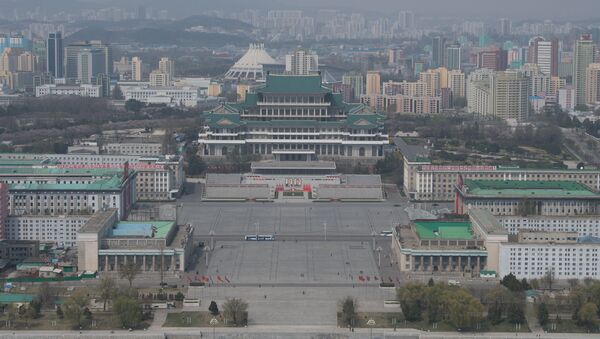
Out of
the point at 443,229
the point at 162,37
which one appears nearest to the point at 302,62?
the point at 443,229

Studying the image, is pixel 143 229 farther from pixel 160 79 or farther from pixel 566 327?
pixel 160 79

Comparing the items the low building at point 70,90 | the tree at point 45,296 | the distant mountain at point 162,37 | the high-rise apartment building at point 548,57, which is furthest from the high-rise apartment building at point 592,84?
the distant mountain at point 162,37

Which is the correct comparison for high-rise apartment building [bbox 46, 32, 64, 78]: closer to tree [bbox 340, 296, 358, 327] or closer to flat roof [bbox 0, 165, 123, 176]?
flat roof [bbox 0, 165, 123, 176]

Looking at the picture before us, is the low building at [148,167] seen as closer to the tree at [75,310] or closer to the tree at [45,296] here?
the tree at [45,296]

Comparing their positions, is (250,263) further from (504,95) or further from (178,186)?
(504,95)

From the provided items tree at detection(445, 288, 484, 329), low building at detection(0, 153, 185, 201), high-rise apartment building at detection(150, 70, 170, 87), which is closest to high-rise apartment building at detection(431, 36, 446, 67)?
high-rise apartment building at detection(150, 70, 170, 87)

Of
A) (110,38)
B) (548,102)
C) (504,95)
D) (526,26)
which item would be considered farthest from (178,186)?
(526,26)
